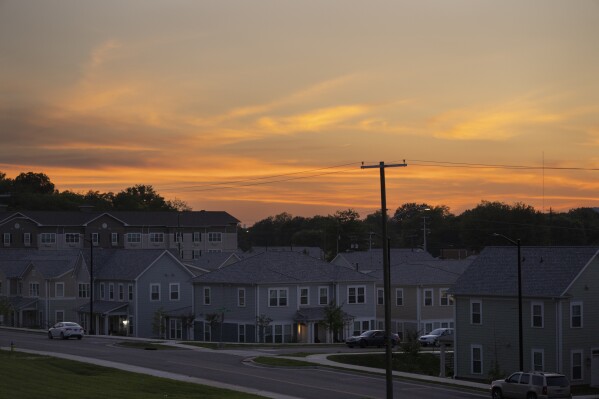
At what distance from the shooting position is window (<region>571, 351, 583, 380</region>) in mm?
57219

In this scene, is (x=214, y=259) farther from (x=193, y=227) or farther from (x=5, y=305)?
(x=193, y=227)

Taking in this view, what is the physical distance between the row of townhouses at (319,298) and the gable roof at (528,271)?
80mm

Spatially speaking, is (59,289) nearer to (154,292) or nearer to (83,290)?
(83,290)

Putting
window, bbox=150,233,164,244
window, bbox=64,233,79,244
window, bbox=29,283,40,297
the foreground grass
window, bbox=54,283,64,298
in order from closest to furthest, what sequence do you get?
the foreground grass → window, bbox=54,283,64,298 → window, bbox=29,283,40,297 → window, bbox=64,233,79,244 → window, bbox=150,233,164,244

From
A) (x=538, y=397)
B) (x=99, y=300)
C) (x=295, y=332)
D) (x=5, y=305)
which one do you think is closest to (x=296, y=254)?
(x=295, y=332)

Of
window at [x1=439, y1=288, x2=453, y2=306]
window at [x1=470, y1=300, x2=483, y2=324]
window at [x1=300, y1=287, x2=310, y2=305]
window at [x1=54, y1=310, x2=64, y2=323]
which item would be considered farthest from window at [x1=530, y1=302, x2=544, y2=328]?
window at [x1=54, y1=310, x2=64, y2=323]

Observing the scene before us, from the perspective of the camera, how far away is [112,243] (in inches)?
6476

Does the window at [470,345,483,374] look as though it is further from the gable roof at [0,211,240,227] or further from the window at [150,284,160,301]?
the gable roof at [0,211,240,227]

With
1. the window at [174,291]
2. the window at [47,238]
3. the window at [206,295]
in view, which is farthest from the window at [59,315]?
the window at [47,238]

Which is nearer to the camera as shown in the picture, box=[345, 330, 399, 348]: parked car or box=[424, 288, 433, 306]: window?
box=[345, 330, 399, 348]: parked car

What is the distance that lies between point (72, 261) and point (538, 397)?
71.9 metres

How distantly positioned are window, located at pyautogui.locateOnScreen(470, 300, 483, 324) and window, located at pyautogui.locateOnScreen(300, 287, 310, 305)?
96.1 feet

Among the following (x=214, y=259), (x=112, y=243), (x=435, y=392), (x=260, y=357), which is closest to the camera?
(x=435, y=392)

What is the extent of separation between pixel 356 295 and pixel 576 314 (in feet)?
121
